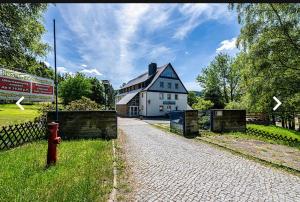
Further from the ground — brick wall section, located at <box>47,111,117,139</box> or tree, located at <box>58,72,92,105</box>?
tree, located at <box>58,72,92,105</box>

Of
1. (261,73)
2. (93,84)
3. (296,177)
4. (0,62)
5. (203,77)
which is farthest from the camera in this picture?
(93,84)

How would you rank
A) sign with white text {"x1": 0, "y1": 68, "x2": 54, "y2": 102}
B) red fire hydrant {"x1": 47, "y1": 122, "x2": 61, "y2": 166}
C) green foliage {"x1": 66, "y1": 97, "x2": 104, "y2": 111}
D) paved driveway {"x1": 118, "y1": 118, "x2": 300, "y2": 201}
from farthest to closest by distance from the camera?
green foliage {"x1": 66, "y1": 97, "x2": 104, "y2": 111}, sign with white text {"x1": 0, "y1": 68, "x2": 54, "y2": 102}, red fire hydrant {"x1": 47, "y1": 122, "x2": 61, "y2": 166}, paved driveway {"x1": 118, "y1": 118, "x2": 300, "y2": 201}

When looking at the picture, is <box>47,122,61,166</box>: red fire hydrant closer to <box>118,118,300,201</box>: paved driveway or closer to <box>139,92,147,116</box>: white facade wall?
<box>118,118,300,201</box>: paved driveway

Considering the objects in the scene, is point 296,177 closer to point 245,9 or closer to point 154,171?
Result: point 154,171

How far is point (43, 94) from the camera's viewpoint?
11.4 meters

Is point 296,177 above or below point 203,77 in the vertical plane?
below

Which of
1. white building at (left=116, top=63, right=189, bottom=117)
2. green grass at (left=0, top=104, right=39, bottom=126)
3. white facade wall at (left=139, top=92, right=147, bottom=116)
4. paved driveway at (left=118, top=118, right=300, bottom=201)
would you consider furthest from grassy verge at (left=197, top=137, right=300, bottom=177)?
white facade wall at (left=139, top=92, right=147, bottom=116)

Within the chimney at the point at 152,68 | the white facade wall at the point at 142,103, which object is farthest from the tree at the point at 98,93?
the white facade wall at the point at 142,103

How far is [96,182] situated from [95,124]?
30.5 feet

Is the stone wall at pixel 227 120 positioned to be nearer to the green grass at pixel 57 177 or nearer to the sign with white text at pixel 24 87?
the green grass at pixel 57 177

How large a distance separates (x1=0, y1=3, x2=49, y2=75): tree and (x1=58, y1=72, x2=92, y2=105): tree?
51200 mm

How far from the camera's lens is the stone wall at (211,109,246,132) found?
17391mm

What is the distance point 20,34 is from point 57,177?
1125 cm

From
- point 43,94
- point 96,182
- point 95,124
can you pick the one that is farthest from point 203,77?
point 96,182
